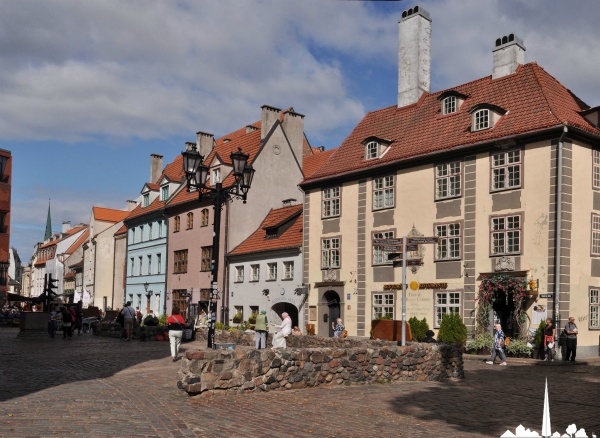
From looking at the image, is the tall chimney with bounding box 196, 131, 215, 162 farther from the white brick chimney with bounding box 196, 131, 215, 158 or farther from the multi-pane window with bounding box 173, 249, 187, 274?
the multi-pane window with bounding box 173, 249, 187, 274

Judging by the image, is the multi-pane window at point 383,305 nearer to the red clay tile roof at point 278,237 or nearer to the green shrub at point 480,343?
the green shrub at point 480,343

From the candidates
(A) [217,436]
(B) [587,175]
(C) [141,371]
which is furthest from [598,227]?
(A) [217,436]

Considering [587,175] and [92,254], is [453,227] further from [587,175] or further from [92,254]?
[92,254]

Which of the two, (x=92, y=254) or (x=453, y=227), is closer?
(x=453, y=227)

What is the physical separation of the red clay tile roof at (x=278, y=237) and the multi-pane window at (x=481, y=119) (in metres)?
12.8

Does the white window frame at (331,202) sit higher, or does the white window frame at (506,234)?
the white window frame at (331,202)

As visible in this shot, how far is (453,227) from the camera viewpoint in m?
31.5

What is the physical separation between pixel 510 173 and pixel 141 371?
1731 centimetres

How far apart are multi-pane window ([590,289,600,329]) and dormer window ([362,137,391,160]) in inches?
460

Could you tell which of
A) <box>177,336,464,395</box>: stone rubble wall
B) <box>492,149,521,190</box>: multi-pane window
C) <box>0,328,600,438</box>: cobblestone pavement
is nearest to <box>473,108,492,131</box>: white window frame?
<box>492,149,521,190</box>: multi-pane window

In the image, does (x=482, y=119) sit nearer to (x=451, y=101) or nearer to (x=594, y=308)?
(x=451, y=101)

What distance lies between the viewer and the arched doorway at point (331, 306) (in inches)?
1469

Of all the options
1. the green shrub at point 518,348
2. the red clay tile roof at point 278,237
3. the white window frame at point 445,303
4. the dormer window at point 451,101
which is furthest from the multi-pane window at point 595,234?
the red clay tile roof at point 278,237

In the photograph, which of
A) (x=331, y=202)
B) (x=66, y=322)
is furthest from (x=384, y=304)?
(x=66, y=322)
